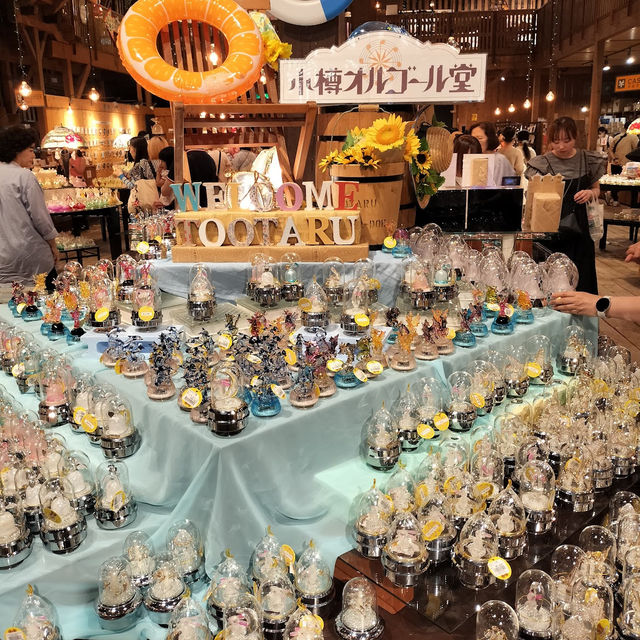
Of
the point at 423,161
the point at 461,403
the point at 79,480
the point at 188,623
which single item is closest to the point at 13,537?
the point at 79,480

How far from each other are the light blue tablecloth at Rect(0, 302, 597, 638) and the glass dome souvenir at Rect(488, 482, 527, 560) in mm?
442

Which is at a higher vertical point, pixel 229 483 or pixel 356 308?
pixel 356 308

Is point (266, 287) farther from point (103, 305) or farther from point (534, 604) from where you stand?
point (534, 604)

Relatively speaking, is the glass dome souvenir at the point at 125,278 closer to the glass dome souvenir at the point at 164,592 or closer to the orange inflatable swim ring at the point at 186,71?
the orange inflatable swim ring at the point at 186,71

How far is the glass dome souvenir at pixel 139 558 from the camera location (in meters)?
1.91

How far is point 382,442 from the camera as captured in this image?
7.31ft

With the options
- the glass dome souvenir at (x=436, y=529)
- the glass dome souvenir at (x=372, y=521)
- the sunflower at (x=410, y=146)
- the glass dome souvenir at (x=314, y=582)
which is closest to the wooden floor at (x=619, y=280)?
the sunflower at (x=410, y=146)

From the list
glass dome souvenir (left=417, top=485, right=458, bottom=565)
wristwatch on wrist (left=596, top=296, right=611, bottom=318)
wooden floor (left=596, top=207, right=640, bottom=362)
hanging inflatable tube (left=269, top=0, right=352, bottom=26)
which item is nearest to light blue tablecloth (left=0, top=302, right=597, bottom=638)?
glass dome souvenir (left=417, top=485, right=458, bottom=565)

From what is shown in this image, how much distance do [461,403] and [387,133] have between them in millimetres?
1361

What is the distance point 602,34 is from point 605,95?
15.1ft

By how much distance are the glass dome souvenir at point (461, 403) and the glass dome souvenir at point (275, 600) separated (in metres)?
0.93

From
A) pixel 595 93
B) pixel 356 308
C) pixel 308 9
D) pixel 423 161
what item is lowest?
A: pixel 356 308

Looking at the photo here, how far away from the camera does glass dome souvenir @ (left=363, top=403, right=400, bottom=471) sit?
7.31 feet

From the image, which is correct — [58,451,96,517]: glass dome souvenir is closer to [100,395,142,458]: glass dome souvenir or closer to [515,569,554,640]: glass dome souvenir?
[100,395,142,458]: glass dome souvenir
